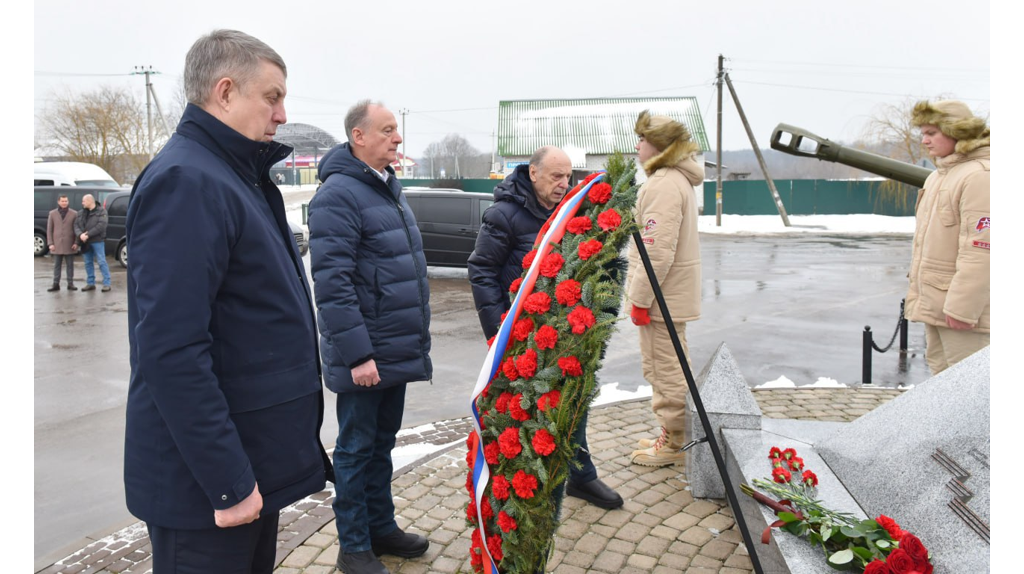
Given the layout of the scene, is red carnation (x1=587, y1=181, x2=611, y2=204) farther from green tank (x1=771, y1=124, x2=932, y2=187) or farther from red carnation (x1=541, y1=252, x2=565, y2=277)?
green tank (x1=771, y1=124, x2=932, y2=187)

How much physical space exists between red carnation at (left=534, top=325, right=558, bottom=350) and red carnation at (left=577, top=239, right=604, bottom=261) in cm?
29

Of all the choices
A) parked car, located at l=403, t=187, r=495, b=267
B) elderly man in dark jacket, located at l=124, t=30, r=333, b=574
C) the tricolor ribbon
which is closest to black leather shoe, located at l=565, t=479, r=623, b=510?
the tricolor ribbon

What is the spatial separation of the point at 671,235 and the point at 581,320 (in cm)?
191

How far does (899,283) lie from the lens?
543 inches

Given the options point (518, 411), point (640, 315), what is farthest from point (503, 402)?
point (640, 315)

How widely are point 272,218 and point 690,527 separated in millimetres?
2685

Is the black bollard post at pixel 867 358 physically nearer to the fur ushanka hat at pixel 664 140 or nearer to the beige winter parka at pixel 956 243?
the beige winter parka at pixel 956 243

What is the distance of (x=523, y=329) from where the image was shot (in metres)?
2.77

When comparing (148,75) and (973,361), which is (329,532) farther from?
(148,75)

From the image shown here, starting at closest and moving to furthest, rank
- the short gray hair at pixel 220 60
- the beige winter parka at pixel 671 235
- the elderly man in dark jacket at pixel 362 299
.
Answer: the short gray hair at pixel 220 60
the elderly man in dark jacket at pixel 362 299
the beige winter parka at pixel 671 235

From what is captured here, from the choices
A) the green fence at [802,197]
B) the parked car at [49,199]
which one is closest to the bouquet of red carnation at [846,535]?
the parked car at [49,199]

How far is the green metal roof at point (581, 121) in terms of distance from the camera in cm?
3791

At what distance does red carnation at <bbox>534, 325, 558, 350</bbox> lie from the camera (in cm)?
263

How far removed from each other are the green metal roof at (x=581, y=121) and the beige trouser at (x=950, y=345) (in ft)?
107
